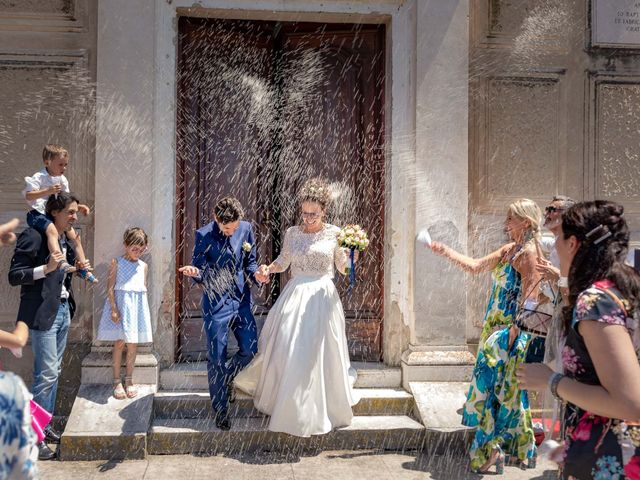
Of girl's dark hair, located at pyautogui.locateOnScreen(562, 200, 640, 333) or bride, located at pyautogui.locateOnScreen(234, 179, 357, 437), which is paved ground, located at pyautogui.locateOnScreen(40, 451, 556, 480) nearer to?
bride, located at pyautogui.locateOnScreen(234, 179, 357, 437)

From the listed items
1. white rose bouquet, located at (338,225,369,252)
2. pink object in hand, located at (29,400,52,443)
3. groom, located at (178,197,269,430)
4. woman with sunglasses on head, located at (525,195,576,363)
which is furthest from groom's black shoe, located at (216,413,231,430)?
pink object in hand, located at (29,400,52,443)

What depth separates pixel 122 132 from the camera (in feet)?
22.2

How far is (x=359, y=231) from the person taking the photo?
638cm

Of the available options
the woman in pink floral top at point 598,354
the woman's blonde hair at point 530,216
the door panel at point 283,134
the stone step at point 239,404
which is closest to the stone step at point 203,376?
the stone step at point 239,404

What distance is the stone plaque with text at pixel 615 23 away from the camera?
755 cm

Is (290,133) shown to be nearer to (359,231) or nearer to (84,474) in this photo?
(359,231)

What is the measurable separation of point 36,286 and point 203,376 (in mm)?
1757

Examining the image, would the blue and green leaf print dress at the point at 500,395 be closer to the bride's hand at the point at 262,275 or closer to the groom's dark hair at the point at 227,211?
the bride's hand at the point at 262,275

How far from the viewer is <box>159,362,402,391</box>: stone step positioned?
6898mm

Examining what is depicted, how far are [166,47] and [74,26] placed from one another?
0.85 meters

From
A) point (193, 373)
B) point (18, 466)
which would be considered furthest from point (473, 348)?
point (18, 466)

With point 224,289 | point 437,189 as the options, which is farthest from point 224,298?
point 437,189

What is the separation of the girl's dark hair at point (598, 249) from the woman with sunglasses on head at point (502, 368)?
9.43ft

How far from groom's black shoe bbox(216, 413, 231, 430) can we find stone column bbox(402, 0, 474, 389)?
5.75 feet
